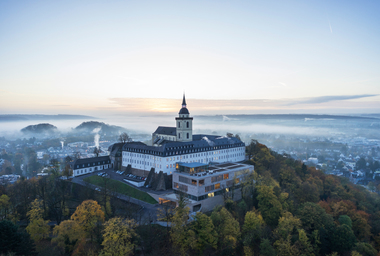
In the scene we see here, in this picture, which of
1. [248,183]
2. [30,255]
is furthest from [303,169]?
[30,255]

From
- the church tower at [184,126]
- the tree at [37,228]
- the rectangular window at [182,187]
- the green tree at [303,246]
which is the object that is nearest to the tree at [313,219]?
the green tree at [303,246]

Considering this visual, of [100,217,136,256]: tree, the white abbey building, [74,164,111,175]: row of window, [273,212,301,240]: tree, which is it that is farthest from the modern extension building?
[74,164,111,175]: row of window

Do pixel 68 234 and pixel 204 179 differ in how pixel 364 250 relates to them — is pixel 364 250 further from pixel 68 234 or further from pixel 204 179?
pixel 68 234

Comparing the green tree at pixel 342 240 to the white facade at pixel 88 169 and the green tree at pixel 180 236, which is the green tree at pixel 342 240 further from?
the white facade at pixel 88 169

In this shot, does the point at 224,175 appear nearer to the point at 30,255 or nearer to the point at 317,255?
the point at 317,255

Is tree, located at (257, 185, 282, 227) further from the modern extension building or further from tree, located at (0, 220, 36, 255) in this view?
tree, located at (0, 220, 36, 255)

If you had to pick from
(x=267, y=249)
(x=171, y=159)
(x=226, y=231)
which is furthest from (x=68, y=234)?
(x=267, y=249)

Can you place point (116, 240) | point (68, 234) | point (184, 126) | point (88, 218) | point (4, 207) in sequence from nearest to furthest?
point (116, 240) → point (68, 234) → point (88, 218) → point (4, 207) → point (184, 126)

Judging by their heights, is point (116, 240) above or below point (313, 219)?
above

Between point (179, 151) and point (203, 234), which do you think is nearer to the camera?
point (203, 234)
